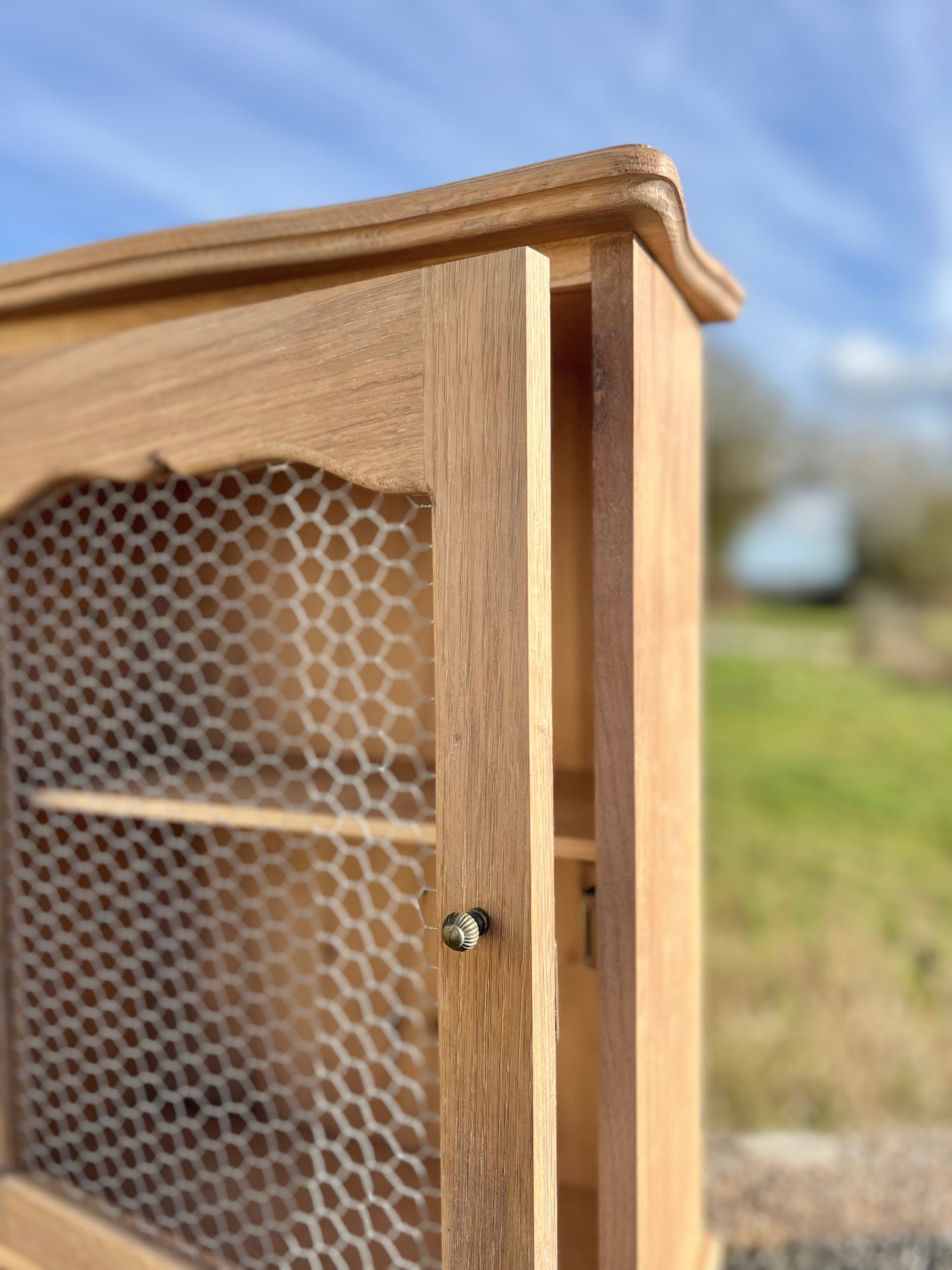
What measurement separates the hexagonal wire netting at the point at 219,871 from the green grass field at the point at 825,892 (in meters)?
0.81

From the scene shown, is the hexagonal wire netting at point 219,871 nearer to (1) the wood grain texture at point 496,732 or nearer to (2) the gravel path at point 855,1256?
(1) the wood grain texture at point 496,732

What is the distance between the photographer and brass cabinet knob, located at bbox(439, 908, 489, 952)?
1.58ft

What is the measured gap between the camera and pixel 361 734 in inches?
35.8

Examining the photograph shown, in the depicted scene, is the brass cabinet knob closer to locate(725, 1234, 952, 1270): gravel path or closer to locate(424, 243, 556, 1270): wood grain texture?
locate(424, 243, 556, 1270): wood grain texture

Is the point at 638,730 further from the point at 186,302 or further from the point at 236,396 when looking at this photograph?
the point at 186,302

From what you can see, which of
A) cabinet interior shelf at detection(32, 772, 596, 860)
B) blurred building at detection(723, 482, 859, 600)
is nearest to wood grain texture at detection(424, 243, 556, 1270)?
cabinet interior shelf at detection(32, 772, 596, 860)

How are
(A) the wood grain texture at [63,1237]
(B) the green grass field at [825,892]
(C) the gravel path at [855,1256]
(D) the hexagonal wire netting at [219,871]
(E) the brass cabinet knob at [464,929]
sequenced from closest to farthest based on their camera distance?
1. (E) the brass cabinet knob at [464,929]
2. (A) the wood grain texture at [63,1237]
3. (D) the hexagonal wire netting at [219,871]
4. (C) the gravel path at [855,1256]
5. (B) the green grass field at [825,892]

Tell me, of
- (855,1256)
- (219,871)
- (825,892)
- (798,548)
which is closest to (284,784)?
→ (219,871)

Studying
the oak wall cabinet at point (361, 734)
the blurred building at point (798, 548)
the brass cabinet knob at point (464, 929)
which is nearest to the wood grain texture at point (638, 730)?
the oak wall cabinet at point (361, 734)

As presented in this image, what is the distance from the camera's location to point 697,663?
0.83 metres

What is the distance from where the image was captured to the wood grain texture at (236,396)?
533 mm

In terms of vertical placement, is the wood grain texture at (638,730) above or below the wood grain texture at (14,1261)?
above

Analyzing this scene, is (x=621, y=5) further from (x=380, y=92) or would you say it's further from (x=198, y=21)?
(x=198, y=21)

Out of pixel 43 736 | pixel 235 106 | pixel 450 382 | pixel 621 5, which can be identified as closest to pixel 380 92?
pixel 235 106
